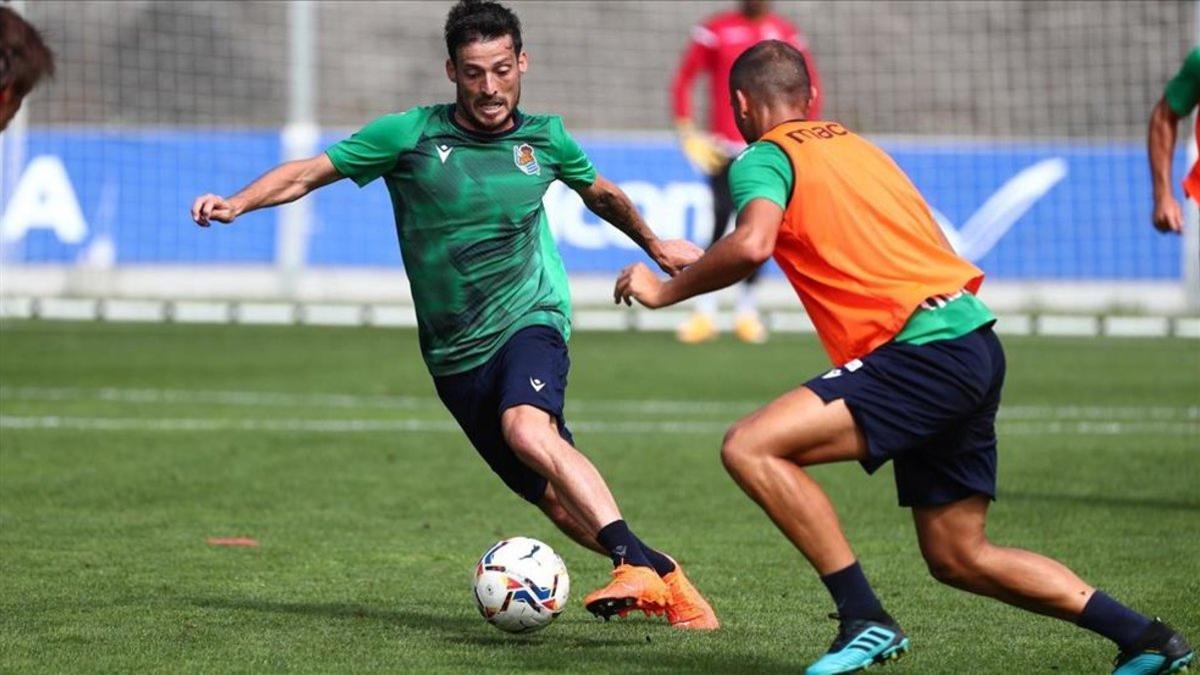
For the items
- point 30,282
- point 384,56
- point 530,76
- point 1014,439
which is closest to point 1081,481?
point 1014,439

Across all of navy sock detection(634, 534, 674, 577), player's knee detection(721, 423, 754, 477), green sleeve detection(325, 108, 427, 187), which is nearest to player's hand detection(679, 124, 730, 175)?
green sleeve detection(325, 108, 427, 187)

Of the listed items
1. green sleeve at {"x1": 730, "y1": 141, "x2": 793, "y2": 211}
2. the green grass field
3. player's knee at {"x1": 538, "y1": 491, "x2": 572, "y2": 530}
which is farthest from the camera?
player's knee at {"x1": 538, "y1": 491, "x2": 572, "y2": 530}

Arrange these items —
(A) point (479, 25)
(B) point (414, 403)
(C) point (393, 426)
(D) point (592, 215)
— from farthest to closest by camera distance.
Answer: (D) point (592, 215) → (B) point (414, 403) → (C) point (393, 426) → (A) point (479, 25)

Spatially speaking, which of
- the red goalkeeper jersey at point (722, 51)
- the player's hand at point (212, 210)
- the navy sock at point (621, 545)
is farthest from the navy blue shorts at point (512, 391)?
the red goalkeeper jersey at point (722, 51)

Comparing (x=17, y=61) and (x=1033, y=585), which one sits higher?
(x=17, y=61)

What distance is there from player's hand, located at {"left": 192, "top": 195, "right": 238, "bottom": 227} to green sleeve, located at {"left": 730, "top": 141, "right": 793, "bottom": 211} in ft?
5.96

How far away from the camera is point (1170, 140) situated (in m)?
9.37

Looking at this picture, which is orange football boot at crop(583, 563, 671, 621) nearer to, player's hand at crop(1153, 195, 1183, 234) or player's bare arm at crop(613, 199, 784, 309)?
player's bare arm at crop(613, 199, 784, 309)

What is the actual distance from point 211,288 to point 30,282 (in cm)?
187

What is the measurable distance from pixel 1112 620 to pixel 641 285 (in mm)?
1601

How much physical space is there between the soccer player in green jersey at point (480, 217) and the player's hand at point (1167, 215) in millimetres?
2961

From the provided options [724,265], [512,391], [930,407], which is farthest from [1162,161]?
[724,265]

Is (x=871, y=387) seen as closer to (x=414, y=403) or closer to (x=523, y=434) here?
(x=523, y=434)

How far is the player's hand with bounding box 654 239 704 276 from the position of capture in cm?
693
